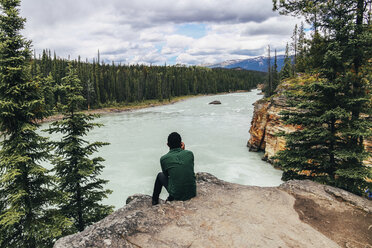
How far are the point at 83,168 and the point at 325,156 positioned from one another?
403 inches

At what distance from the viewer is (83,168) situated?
398 inches

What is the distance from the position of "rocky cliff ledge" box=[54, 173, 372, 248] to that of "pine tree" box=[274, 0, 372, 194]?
173 cm

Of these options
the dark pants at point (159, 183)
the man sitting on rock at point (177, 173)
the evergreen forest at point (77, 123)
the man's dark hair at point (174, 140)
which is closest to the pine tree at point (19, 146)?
the evergreen forest at point (77, 123)

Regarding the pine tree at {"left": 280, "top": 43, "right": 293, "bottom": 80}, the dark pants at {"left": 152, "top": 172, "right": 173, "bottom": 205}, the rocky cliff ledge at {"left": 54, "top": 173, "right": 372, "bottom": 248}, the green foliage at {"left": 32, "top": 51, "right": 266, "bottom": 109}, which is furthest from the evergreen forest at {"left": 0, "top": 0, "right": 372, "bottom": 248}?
the pine tree at {"left": 280, "top": 43, "right": 293, "bottom": 80}

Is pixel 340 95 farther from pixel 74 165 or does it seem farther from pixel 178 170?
pixel 74 165

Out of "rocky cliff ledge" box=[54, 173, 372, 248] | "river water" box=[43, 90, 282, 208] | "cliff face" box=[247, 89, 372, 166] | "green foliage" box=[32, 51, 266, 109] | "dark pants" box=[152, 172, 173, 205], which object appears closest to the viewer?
"rocky cliff ledge" box=[54, 173, 372, 248]

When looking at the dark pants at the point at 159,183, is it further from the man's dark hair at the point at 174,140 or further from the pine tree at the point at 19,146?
the pine tree at the point at 19,146

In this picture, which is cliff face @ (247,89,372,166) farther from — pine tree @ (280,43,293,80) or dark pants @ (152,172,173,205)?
pine tree @ (280,43,293,80)

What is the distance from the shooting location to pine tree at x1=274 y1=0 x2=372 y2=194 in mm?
8234

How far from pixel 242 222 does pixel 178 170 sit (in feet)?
6.41

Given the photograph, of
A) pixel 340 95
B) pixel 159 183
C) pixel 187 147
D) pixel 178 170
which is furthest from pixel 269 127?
pixel 178 170

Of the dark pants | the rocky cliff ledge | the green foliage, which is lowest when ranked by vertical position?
the rocky cliff ledge

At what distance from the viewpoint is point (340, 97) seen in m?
8.95

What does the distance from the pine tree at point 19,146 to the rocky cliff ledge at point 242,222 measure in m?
4.30
